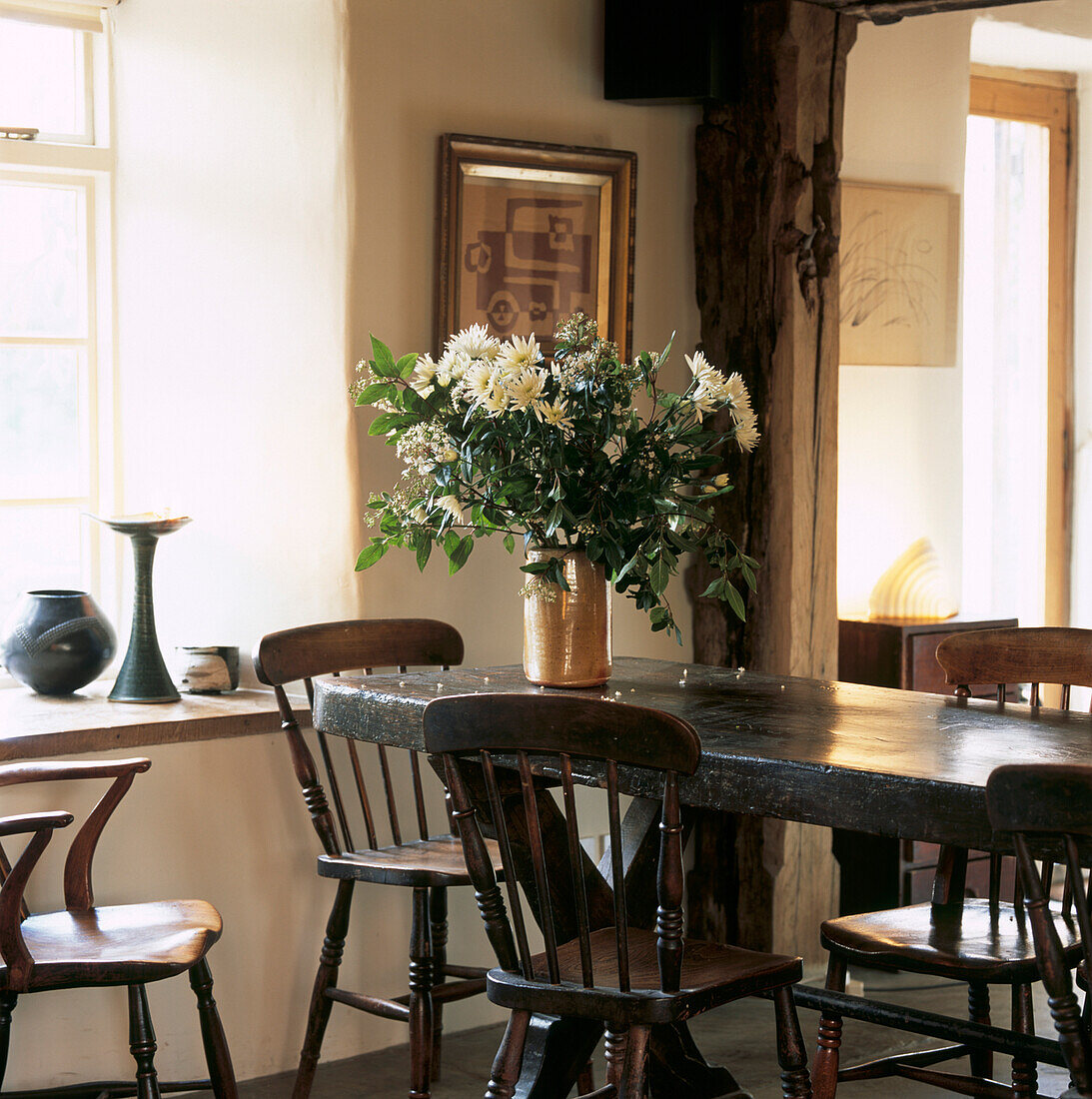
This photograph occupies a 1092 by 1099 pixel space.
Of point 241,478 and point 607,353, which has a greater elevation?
point 607,353

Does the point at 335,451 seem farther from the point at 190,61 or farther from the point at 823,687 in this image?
the point at 823,687

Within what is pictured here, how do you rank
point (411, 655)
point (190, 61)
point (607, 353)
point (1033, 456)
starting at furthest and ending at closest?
point (1033, 456), point (190, 61), point (411, 655), point (607, 353)

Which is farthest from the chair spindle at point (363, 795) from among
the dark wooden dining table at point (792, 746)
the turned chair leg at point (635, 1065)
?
the turned chair leg at point (635, 1065)

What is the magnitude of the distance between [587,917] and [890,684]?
1986mm

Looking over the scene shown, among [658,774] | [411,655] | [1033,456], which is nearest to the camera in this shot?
[658,774]

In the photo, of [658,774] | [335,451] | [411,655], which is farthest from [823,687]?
[335,451]

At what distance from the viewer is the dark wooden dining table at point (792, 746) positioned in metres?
2.00

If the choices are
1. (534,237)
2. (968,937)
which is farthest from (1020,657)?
(534,237)

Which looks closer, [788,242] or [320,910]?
[320,910]

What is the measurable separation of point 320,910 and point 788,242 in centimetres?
189

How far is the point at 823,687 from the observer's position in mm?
2818

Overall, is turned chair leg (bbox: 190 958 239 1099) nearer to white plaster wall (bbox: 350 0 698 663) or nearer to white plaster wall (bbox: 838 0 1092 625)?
white plaster wall (bbox: 350 0 698 663)

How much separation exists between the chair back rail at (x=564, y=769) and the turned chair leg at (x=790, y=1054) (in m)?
0.26

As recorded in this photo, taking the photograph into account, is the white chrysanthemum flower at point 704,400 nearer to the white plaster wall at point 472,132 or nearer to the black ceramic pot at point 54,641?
the white plaster wall at point 472,132
